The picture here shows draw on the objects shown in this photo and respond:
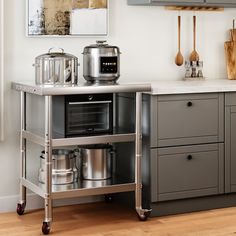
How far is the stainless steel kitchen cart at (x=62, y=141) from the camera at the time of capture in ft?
11.8

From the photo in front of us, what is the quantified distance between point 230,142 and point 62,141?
48.4 inches

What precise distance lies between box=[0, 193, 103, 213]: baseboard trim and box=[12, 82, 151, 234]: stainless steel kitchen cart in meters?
0.10

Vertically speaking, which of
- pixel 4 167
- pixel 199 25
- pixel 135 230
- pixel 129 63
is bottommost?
pixel 135 230

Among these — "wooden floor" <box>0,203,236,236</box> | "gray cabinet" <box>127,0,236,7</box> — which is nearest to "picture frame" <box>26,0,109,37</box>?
"gray cabinet" <box>127,0,236,7</box>

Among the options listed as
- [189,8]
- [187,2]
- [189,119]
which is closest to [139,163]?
[189,119]

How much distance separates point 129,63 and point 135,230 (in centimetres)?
131

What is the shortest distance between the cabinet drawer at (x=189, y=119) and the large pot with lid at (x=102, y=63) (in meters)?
0.34

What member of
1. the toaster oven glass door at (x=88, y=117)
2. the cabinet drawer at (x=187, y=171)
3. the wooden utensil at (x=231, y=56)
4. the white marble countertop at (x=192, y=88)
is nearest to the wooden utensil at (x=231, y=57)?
the wooden utensil at (x=231, y=56)

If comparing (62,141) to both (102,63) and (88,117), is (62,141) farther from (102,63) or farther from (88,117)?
(102,63)

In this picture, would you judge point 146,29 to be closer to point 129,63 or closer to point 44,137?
point 129,63

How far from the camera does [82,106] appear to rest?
3867 millimetres

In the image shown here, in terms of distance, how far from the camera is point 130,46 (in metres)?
4.48

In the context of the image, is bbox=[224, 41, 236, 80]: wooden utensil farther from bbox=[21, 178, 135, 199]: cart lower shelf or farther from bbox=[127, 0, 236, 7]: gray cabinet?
bbox=[21, 178, 135, 199]: cart lower shelf

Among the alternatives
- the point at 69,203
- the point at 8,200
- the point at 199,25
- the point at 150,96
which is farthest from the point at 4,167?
the point at 199,25
